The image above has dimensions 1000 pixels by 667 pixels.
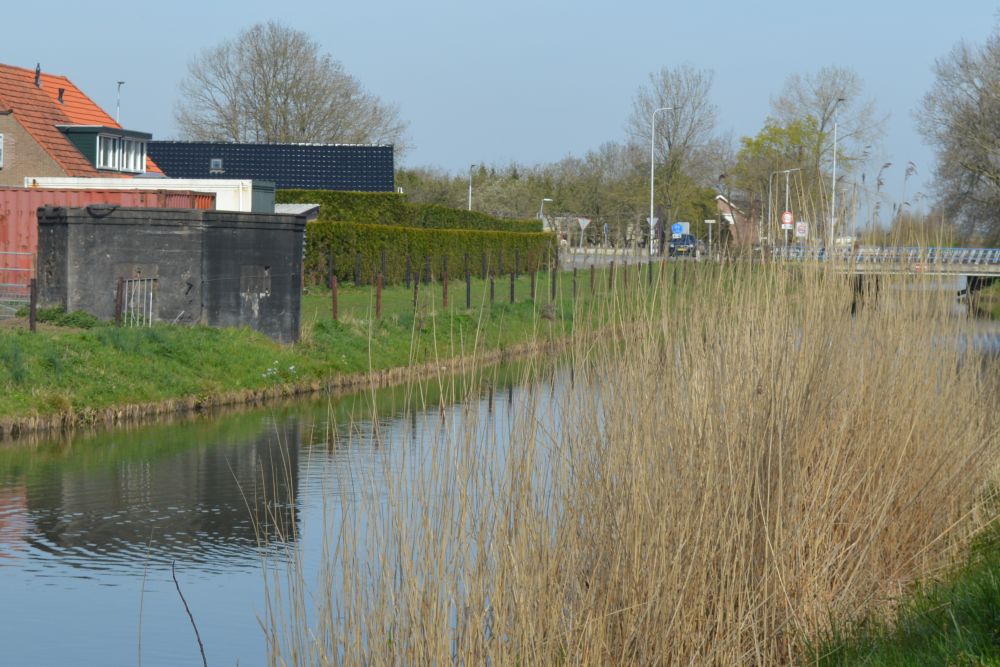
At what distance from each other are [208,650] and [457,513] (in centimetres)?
368

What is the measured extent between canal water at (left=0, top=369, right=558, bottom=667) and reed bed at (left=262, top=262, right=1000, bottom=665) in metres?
0.25

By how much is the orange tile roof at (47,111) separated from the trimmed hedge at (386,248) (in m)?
9.43

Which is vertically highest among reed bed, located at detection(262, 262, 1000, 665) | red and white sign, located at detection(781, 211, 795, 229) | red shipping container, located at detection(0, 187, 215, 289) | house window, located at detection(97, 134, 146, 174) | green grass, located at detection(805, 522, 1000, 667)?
house window, located at detection(97, 134, 146, 174)

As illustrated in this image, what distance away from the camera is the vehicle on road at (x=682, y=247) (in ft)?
24.8

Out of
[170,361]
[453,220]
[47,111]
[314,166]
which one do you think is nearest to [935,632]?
[170,361]

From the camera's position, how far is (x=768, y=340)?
6.82 meters

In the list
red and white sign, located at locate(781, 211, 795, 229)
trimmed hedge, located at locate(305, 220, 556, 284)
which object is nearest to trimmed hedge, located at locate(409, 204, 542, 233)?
trimmed hedge, located at locate(305, 220, 556, 284)

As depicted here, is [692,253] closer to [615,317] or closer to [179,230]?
[615,317]

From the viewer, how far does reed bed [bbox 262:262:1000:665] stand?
16.3 ft

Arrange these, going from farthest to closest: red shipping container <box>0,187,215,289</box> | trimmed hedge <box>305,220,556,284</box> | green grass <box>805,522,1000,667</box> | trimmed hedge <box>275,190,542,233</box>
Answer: trimmed hedge <box>275,190,542,233</box>
trimmed hedge <box>305,220,556,284</box>
red shipping container <box>0,187,215,289</box>
green grass <box>805,522,1000,667</box>

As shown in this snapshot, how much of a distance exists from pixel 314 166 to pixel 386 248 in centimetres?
1505

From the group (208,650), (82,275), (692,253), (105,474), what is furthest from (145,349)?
(692,253)

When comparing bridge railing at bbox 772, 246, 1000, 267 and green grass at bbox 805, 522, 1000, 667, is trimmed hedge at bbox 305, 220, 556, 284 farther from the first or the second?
green grass at bbox 805, 522, 1000, 667

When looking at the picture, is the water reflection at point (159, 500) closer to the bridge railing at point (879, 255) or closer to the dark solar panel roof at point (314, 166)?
the bridge railing at point (879, 255)
